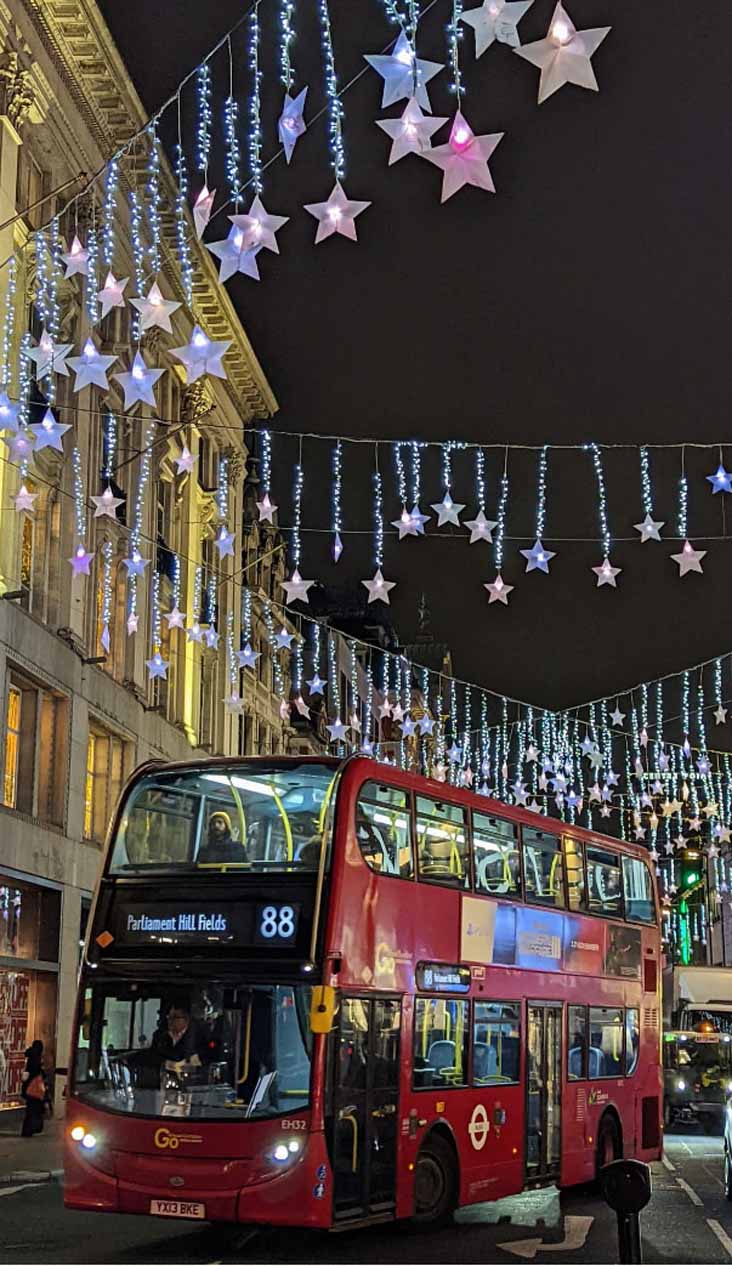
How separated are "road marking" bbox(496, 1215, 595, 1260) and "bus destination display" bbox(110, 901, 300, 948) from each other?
11.5 ft

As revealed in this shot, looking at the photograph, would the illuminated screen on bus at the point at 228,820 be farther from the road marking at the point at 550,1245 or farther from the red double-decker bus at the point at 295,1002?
the road marking at the point at 550,1245

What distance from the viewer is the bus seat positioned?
13823 millimetres

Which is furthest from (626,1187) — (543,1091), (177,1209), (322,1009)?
(543,1091)

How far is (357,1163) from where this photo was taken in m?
12.3

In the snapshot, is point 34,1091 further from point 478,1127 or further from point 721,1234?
point 721,1234

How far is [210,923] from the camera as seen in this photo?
12320 millimetres

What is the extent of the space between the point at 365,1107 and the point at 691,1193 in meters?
7.67

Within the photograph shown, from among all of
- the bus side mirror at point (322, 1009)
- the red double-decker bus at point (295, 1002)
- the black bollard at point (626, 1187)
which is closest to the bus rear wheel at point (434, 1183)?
the red double-decker bus at point (295, 1002)

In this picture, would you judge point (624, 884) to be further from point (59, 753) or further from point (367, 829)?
point (59, 753)

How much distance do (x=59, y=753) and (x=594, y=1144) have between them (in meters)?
14.3

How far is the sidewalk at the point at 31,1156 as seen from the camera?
19034mm

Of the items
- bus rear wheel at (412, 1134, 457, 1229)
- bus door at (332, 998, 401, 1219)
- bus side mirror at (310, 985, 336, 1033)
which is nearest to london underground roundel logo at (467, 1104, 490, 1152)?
bus rear wheel at (412, 1134, 457, 1229)

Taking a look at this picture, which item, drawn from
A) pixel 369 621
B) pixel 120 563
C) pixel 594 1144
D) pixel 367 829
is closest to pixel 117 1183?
pixel 367 829

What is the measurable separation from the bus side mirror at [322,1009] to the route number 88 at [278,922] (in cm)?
48
